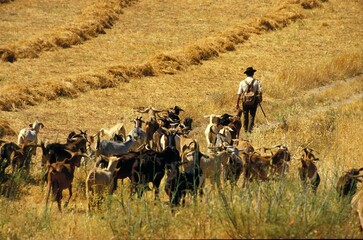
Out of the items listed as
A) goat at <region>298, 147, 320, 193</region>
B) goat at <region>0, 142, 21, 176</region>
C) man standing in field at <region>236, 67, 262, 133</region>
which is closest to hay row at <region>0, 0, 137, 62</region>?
man standing in field at <region>236, 67, 262, 133</region>

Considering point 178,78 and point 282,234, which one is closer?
point 282,234

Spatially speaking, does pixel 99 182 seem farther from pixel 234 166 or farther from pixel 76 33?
pixel 76 33

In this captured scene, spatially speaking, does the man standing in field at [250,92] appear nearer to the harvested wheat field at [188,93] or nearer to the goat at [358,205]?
the harvested wheat field at [188,93]

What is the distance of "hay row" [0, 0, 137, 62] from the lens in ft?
76.9

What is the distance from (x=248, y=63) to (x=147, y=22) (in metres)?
6.33

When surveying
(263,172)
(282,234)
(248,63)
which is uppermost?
(282,234)

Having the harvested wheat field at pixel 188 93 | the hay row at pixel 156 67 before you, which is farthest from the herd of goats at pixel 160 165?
the hay row at pixel 156 67

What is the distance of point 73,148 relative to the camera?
1142 cm

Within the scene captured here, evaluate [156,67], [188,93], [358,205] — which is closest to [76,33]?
[156,67]

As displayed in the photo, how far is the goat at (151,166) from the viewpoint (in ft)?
32.8

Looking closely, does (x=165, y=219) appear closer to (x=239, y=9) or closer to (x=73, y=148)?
(x=73, y=148)

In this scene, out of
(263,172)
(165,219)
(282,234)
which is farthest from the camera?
(263,172)

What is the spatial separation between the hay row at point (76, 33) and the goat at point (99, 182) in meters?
13.7

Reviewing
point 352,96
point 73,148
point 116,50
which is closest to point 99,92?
point 116,50
